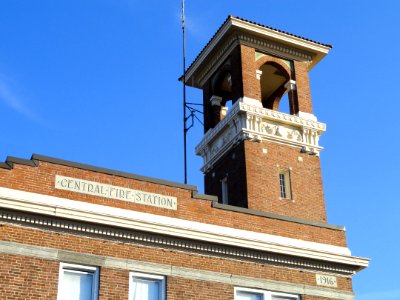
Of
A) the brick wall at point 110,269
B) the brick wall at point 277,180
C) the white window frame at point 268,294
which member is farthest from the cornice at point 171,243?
the brick wall at point 277,180

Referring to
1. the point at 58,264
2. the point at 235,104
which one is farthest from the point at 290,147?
the point at 58,264

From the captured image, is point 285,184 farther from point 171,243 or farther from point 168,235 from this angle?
point 168,235

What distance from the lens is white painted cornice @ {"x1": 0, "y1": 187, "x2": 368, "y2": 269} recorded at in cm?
1984

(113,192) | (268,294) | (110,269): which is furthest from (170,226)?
(268,294)

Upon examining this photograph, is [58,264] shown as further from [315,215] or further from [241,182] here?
[315,215]

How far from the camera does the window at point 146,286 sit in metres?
20.8

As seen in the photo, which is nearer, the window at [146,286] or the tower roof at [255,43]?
the window at [146,286]

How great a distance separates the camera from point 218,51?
3512 cm

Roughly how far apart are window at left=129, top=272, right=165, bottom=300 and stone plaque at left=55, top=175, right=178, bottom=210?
2486mm

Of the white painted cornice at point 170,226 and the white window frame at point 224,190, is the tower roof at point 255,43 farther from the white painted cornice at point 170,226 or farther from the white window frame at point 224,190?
the white painted cornice at point 170,226

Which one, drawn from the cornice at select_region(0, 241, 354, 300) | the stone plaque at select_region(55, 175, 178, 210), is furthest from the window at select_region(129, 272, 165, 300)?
the stone plaque at select_region(55, 175, 178, 210)

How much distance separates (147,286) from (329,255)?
287 inches

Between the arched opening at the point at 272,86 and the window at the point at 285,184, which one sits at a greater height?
the arched opening at the point at 272,86

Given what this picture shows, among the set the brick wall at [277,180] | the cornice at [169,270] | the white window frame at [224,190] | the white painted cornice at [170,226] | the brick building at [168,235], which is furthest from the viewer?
the white window frame at [224,190]
